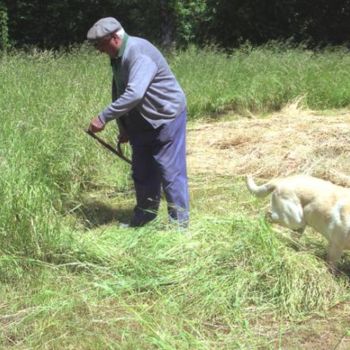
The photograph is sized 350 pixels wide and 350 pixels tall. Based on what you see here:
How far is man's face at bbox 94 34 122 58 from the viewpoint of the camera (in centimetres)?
493

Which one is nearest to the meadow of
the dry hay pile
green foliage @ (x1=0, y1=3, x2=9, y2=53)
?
the dry hay pile

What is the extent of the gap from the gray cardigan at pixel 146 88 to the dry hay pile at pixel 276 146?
2325 mm

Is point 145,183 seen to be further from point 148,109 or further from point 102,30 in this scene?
point 102,30

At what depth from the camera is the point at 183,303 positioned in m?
3.95

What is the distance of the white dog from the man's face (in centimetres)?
162

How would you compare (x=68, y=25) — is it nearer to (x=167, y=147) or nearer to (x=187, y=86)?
(x=187, y=86)

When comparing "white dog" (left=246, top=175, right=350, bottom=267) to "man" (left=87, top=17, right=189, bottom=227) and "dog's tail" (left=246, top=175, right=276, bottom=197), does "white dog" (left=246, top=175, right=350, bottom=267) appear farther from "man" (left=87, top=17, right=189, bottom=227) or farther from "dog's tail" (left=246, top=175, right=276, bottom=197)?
"man" (left=87, top=17, right=189, bottom=227)

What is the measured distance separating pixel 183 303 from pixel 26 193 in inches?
55.8

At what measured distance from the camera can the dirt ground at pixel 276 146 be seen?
730 centimetres

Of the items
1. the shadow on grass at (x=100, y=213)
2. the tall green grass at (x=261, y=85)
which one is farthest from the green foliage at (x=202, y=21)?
the shadow on grass at (x=100, y=213)

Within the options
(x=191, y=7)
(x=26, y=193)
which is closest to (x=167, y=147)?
(x=26, y=193)

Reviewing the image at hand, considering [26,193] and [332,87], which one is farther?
[332,87]

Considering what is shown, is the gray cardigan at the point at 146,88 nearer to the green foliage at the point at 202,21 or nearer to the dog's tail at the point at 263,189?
the dog's tail at the point at 263,189

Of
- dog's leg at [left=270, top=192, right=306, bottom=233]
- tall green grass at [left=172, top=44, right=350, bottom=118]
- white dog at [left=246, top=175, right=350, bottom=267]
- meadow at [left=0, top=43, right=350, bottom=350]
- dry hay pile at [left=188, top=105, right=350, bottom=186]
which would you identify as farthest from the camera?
tall green grass at [left=172, top=44, right=350, bottom=118]
